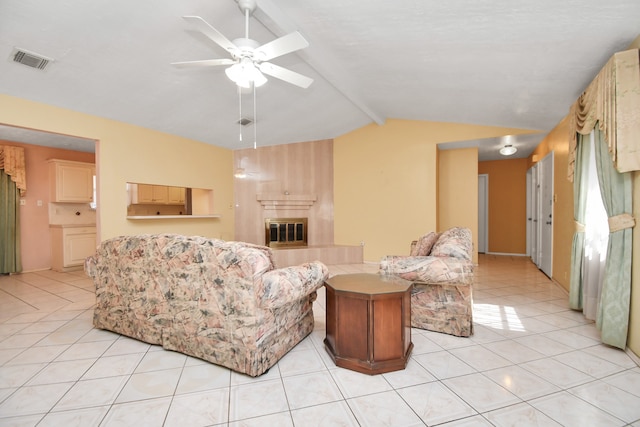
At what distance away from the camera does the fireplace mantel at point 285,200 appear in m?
6.26

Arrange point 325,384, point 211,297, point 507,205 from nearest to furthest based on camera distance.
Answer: point 325,384 < point 211,297 < point 507,205

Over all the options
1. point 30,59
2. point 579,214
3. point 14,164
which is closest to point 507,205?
point 579,214

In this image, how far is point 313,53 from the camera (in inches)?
127

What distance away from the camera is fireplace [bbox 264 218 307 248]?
6.30m

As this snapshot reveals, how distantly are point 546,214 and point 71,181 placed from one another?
29.4 feet

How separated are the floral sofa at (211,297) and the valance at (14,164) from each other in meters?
4.45

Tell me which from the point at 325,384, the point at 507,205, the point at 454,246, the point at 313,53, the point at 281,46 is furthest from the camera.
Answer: the point at 507,205

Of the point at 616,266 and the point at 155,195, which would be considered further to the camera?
the point at 155,195

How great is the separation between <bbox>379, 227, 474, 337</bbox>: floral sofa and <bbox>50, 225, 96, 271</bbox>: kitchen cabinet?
608 cm

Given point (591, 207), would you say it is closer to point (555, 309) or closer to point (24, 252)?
point (555, 309)

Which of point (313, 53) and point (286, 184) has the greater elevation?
point (313, 53)

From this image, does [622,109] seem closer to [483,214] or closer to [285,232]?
[285,232]

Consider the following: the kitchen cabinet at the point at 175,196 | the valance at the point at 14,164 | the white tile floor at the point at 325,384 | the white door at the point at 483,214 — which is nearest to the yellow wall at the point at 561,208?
the white tile floor at the point at 325,384

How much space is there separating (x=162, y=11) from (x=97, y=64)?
1124 mm
